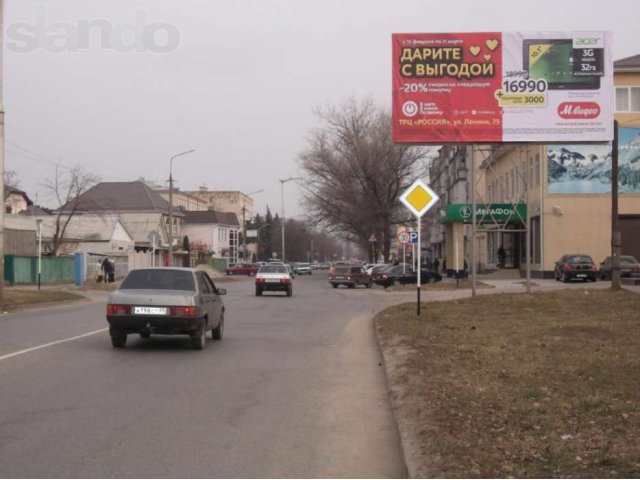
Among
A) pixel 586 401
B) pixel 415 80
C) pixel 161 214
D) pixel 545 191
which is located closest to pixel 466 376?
pixel 586 401

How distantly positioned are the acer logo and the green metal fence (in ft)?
98.3

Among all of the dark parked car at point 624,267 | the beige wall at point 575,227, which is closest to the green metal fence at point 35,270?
the beige wall at point 575,227

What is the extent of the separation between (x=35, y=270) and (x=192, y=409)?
38.1 m

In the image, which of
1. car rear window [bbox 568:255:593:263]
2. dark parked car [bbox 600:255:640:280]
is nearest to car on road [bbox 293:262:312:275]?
dark parked car [bbox 600:255:640:280]

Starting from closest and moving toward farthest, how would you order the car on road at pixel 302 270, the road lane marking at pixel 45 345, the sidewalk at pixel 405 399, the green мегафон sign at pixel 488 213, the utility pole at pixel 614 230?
1. the sidewalk at pixel 405 399
2. the road lane marking at pixel 45 345
3. the utility pole at pixel 614 230
4. the green мегафон sign at pixel 488 213
5. the car on road at pixel 302 270

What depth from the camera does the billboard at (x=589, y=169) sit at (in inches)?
1679

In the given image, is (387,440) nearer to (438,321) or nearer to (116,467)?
(116,467)

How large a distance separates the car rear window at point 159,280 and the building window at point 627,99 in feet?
120

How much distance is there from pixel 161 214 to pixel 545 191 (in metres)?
48.3

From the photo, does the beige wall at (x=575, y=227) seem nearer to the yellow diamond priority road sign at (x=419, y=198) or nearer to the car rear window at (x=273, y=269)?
the car rear window at (x=273, y=269)

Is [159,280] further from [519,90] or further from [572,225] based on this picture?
[572,225]

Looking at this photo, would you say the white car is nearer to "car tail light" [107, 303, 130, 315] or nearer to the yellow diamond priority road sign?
the yellow diamond priority road sign

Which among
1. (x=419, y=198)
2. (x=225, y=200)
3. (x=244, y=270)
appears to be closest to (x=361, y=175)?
(x=244, y=270)

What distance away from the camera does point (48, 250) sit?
57.3 meters
